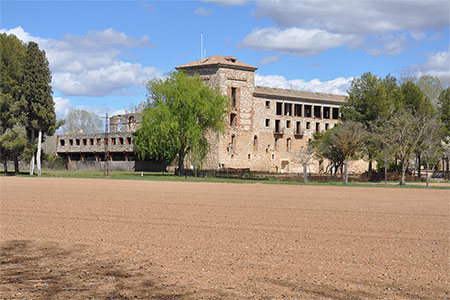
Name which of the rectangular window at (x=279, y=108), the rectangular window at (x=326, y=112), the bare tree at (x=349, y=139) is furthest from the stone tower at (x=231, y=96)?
the bare tree at (x=349, y=139)

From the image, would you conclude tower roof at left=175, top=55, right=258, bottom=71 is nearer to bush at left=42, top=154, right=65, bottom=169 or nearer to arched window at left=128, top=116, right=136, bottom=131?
arched window at left=128, top=116, right=136, bottom=131

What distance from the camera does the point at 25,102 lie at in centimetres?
6228

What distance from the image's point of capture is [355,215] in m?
22.6

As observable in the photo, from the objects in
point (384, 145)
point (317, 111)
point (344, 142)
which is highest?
point (317, 111)

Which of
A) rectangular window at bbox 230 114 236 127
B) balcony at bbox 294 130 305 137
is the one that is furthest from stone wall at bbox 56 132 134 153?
balcony at bbox 294 130 305 137

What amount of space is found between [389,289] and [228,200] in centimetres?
1936

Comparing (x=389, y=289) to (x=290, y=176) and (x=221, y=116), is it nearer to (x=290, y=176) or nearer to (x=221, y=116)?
(x=290, y=176)

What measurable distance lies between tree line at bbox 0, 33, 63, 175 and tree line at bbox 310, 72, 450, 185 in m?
32.1

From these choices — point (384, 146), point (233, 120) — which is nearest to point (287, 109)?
point (233, 120)

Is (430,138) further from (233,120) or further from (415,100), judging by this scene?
(233,120)

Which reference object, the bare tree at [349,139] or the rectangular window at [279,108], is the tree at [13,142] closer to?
the bare tree at [349,139]

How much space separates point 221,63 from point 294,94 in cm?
1704

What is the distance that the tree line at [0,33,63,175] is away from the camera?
203 ft

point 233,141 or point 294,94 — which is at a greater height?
point 294,94
